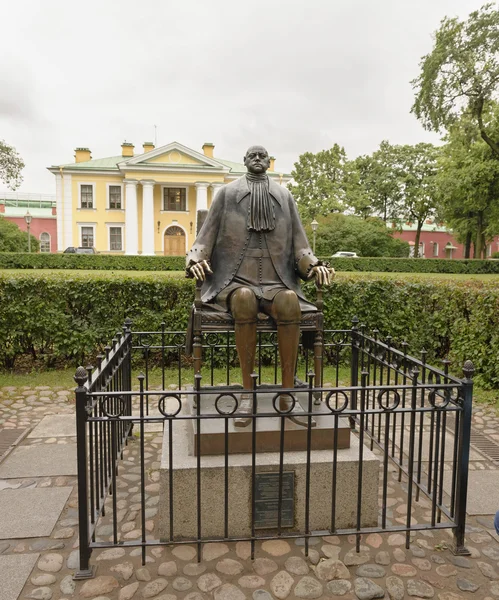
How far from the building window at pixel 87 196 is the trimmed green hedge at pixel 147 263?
420 inches

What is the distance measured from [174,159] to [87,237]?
28.7 ft

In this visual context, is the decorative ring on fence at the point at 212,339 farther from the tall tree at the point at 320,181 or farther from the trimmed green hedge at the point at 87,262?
the tall tree at the point at 320,181

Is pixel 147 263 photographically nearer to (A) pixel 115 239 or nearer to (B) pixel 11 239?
(A) pixel 115 239

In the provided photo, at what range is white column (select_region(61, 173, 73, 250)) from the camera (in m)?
34.9

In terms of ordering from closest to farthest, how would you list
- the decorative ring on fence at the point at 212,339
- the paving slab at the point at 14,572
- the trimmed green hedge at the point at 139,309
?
the paving slab at the point at 14,572
the decorative ring on fence at the point at 212,339
the trimmed green hedge at the point at 139,309

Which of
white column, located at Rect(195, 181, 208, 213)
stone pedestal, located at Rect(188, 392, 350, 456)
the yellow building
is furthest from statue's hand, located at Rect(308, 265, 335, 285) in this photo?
white column, located at Rect(195, 181, 208, 213)

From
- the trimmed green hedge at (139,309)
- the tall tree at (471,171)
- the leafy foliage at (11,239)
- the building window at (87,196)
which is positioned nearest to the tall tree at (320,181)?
the tall tree at (471,171)

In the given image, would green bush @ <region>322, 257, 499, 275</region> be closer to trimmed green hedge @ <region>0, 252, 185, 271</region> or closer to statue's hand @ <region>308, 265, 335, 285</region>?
trimmed green hedge @ <region>0, 252, 185, 271</region>

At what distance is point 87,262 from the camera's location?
25.7m

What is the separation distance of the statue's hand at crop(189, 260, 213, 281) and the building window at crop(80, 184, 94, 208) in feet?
113

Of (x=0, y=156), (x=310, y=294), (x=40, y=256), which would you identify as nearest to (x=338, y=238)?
(x=40, y=256)

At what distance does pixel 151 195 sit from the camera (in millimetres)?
34625

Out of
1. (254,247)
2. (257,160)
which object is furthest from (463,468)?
(257,160)

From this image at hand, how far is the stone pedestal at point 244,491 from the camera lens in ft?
9.74
